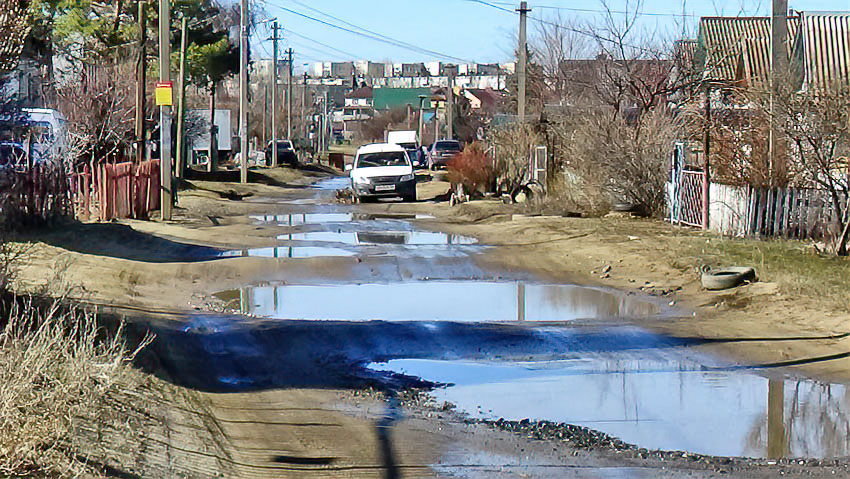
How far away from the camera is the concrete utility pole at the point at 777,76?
58.0 ft

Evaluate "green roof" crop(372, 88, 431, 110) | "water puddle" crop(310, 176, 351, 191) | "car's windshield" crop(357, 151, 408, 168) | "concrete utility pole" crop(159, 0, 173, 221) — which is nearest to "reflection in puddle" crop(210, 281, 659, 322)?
"concrete utility pole" crop(159, 0, 173, 221)

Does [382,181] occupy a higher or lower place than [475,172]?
lower

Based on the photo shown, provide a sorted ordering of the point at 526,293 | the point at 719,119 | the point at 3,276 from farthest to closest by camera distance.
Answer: the point at 719,119, the point at 526,293, the point at 3,276

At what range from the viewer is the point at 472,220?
91.2 feet

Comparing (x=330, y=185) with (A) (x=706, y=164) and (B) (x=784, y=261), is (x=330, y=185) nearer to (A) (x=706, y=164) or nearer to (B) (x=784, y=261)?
(A) (x=706, y=164)

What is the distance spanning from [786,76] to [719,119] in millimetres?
4179

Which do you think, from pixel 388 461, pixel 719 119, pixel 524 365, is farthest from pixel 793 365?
pixel 719 119

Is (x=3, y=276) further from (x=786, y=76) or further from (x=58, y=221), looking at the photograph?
(x=786, y=76)

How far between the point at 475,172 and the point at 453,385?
84.1 ft

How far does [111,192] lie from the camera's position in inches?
920

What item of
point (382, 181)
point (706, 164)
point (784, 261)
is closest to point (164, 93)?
point (706, 164)

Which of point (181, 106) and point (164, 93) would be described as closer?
point (164, 93)

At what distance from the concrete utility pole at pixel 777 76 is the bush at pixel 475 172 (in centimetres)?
1239

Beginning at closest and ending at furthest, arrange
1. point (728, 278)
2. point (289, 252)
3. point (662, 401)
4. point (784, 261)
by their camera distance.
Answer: point (662, 401), point (728, 278), point (784, 261), point (289, 252)
